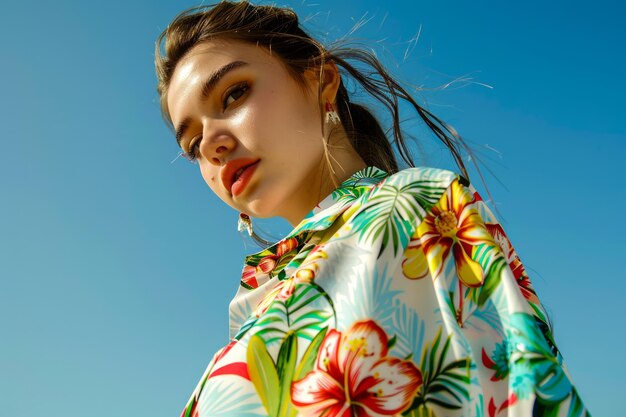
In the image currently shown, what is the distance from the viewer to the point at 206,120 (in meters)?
2.04

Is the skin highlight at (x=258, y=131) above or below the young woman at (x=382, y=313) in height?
above

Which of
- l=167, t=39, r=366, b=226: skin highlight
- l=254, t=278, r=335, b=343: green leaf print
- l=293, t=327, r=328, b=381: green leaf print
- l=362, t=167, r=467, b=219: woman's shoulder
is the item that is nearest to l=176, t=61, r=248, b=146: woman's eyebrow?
l=167, t=39, r=366, b=226: skin highlight

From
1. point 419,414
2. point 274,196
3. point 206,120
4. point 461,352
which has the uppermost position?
point 206,120

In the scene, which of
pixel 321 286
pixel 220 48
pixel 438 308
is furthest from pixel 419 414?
pixel 220 48

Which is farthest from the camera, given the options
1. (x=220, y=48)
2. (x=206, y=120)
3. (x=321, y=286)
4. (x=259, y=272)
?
(x=220, y=48)

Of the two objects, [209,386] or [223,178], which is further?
[223,178]

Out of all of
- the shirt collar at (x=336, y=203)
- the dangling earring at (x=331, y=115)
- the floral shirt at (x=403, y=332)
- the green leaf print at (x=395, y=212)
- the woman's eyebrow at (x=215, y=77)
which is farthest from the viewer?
the dangling earring at (x=331, y=115)

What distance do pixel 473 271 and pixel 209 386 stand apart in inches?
23.0

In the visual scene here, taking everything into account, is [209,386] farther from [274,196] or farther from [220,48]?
[220,48]

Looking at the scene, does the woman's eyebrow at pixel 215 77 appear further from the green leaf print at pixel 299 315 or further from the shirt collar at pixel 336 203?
the green leaf print at pixel 299 315

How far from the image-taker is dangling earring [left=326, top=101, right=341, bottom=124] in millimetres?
2203

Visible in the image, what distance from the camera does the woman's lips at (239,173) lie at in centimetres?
194

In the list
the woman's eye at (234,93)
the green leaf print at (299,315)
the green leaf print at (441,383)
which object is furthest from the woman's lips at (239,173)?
the green leaf print at (441,383)

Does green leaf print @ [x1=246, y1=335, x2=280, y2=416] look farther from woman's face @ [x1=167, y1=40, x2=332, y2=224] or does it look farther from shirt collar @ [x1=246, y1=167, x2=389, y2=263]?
woman's face @ [x1=167, y1=40, x2=332, y2=224]
